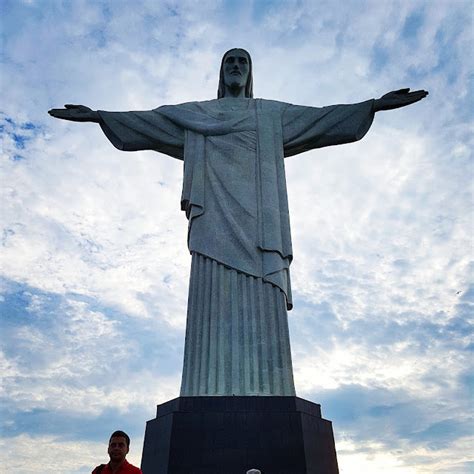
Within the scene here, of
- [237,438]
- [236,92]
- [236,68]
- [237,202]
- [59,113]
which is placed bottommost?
[237,438]

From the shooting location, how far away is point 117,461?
4121mm

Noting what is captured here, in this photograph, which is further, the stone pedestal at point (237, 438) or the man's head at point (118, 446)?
the stone pedestal at point (237, 438)

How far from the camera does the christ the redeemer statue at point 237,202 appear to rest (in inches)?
285

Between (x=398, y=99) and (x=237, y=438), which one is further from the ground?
(x=398, y=99)

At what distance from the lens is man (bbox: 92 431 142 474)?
4105 millimetres

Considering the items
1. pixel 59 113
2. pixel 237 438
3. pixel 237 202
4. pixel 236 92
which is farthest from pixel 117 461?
pixel 236 92

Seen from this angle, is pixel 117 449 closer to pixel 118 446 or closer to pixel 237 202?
pixel 118 446

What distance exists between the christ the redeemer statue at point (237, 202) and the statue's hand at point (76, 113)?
0.02 metres

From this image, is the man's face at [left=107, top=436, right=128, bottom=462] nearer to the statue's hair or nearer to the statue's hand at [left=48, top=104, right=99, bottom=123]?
the statue's hand at [left=48, top=104, right=99, bottom=123]

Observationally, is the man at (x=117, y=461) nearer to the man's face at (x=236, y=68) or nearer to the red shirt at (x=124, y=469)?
the red shirt at (x=124, y=469)

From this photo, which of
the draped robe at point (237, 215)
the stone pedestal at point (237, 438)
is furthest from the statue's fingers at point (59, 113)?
the stone pedestal at point (237, 438)

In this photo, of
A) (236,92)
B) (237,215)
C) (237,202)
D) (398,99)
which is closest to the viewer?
(237,215)

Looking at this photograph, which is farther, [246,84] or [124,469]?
[246,84]

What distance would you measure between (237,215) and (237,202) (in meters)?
0.24
